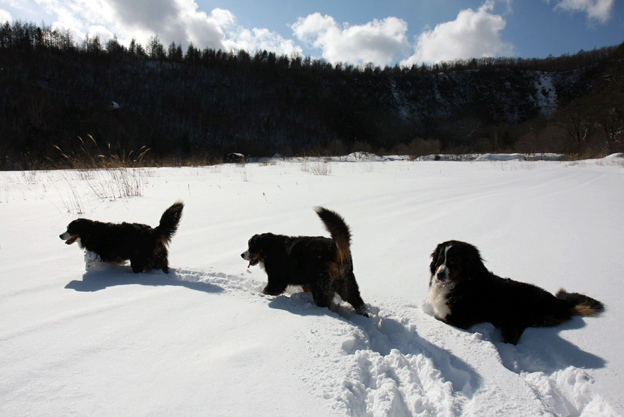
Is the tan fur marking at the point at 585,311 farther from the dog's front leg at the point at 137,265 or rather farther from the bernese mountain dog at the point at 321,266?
the dog's front leg at the point at 137,265

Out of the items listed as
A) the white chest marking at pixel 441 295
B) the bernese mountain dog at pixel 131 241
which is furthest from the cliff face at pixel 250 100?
the white chest marking at pixel 441 295

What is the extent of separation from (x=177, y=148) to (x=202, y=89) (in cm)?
1545

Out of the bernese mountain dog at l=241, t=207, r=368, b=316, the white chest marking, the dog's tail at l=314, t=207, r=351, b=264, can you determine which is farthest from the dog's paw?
the white chest marking

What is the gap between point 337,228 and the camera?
238 cm

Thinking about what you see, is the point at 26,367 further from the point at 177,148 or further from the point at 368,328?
the point at 177,148

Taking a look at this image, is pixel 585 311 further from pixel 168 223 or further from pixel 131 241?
pixel 131 241

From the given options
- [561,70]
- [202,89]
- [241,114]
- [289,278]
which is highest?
[561,70]

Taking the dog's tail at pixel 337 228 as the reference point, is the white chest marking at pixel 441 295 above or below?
below

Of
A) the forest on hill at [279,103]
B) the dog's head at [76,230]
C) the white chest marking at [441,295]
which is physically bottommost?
the white chest marking at [441,295]

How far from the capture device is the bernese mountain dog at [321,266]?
2.40m

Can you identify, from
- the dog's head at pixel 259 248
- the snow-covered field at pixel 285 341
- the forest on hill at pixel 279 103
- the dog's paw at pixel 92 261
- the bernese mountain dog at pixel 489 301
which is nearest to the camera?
the snow-covered field at pixel 285 341

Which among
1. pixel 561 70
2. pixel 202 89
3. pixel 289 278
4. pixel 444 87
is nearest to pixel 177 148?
pixel 202 89

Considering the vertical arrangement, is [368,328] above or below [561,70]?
below

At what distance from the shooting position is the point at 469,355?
74.6 inches
